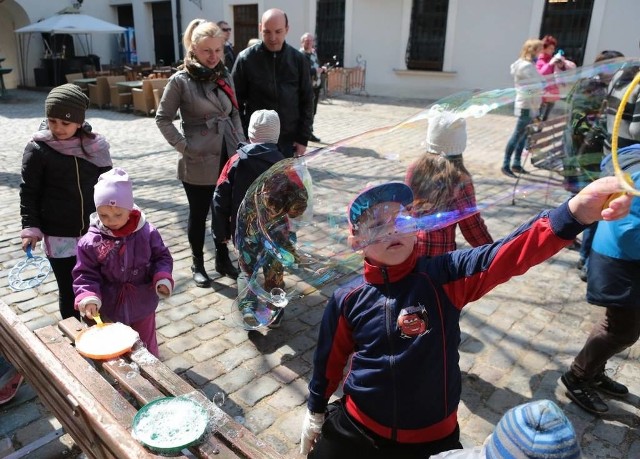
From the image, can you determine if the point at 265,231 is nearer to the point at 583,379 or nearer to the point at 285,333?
the point at 285,333

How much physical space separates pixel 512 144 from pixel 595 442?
6.77ft

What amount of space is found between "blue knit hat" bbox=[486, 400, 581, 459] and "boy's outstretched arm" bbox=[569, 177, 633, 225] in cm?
50

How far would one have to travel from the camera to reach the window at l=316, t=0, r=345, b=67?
1705cm

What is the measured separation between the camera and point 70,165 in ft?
9.35

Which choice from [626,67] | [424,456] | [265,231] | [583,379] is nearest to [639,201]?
[626,67]

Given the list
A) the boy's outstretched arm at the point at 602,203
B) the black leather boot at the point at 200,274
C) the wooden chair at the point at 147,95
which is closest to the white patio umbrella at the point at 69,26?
the wooden chair at the point at 147,95

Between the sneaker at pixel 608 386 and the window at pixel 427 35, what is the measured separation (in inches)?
549

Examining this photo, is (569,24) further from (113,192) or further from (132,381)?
(132,381)

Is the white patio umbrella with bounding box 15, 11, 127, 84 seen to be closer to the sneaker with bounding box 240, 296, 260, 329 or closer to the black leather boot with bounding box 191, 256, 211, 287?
the black leather boot with bounding box 191, 256, 211, 287

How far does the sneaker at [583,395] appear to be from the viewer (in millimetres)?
2811

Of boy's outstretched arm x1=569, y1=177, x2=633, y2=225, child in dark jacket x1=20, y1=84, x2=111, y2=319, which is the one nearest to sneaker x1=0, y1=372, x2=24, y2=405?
child in dark jacket x1=20, y1=84, x2=111, y2=319

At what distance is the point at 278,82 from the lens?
14.5ft

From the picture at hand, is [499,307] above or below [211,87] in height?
below

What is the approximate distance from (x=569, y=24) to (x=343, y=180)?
13.5 m
